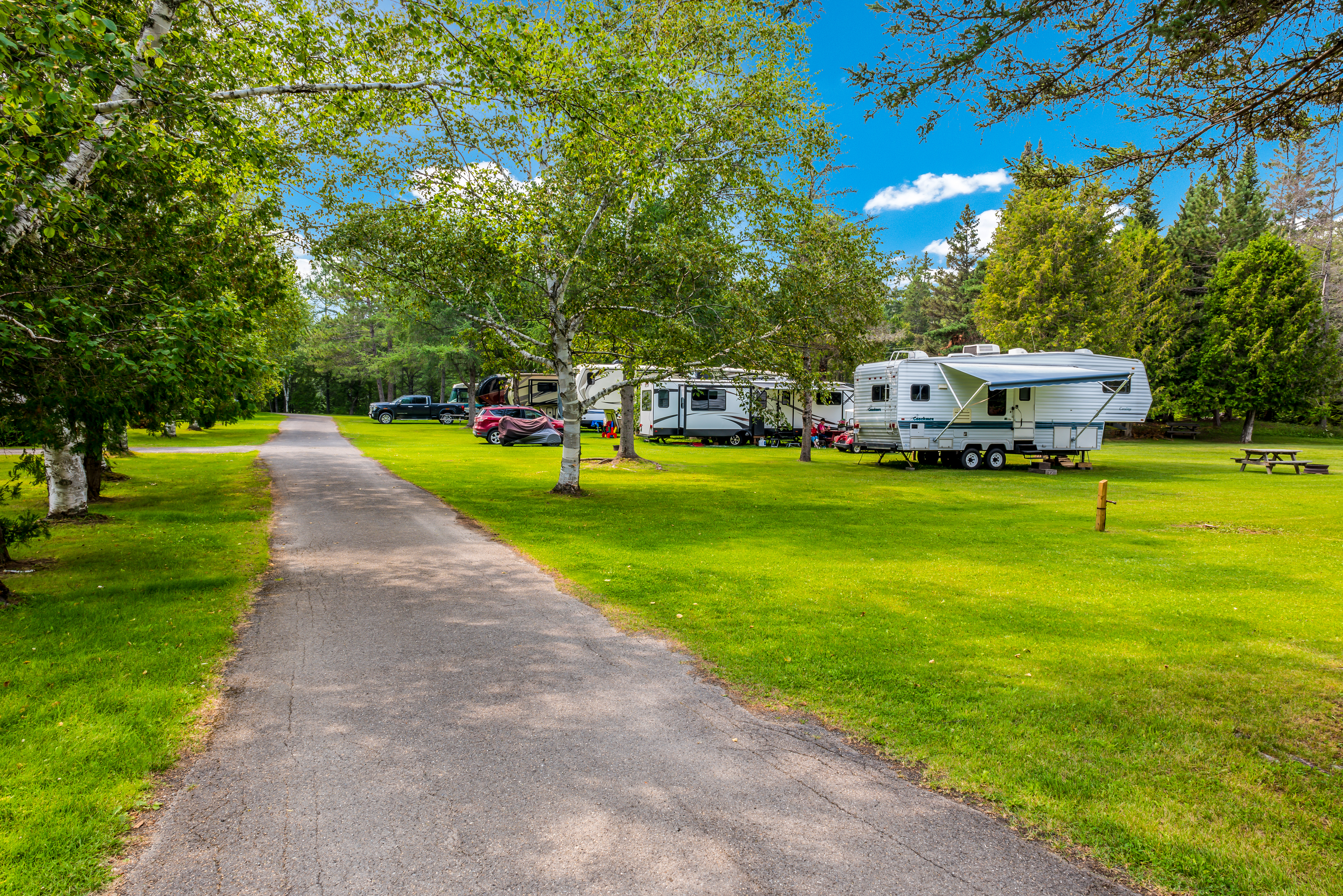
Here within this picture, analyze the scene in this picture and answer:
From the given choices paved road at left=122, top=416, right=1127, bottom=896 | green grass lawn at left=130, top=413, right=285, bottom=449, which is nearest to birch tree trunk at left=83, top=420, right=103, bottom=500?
paved road at left=122, top=416, right=1127, bottom=896

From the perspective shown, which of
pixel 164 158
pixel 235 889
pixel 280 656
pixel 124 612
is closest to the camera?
pixel 235 889

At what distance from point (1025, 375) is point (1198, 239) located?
4026 centimetres

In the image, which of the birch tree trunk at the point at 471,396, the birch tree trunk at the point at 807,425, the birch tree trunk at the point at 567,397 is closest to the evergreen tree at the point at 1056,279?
the birch tree trunk at the point at 807,425

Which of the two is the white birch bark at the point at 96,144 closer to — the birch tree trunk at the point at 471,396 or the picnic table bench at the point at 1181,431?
the birch tree trunk at the point at 471,396

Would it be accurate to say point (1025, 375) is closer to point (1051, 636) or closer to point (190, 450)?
point (1051, 636)

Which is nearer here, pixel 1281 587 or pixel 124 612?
pixel 124 612

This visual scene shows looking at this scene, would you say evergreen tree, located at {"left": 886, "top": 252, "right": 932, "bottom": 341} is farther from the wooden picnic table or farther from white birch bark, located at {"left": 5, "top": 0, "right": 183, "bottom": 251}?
white birch bark, located at {"left": 5, "top": 0, "right": 183, "bottom": 251}

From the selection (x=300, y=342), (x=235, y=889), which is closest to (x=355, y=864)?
(x=235, y=889)

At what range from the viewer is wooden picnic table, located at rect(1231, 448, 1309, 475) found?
2064 centimetres

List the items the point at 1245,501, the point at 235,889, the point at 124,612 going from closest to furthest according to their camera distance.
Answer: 1. the point at 235,889
2. the point at 124,612
3. the point at 1245,501

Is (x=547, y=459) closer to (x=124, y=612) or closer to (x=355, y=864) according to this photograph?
(x=124, y=612)

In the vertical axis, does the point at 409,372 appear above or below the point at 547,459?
above

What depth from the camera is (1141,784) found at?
142 inches

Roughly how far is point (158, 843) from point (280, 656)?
2388mm
